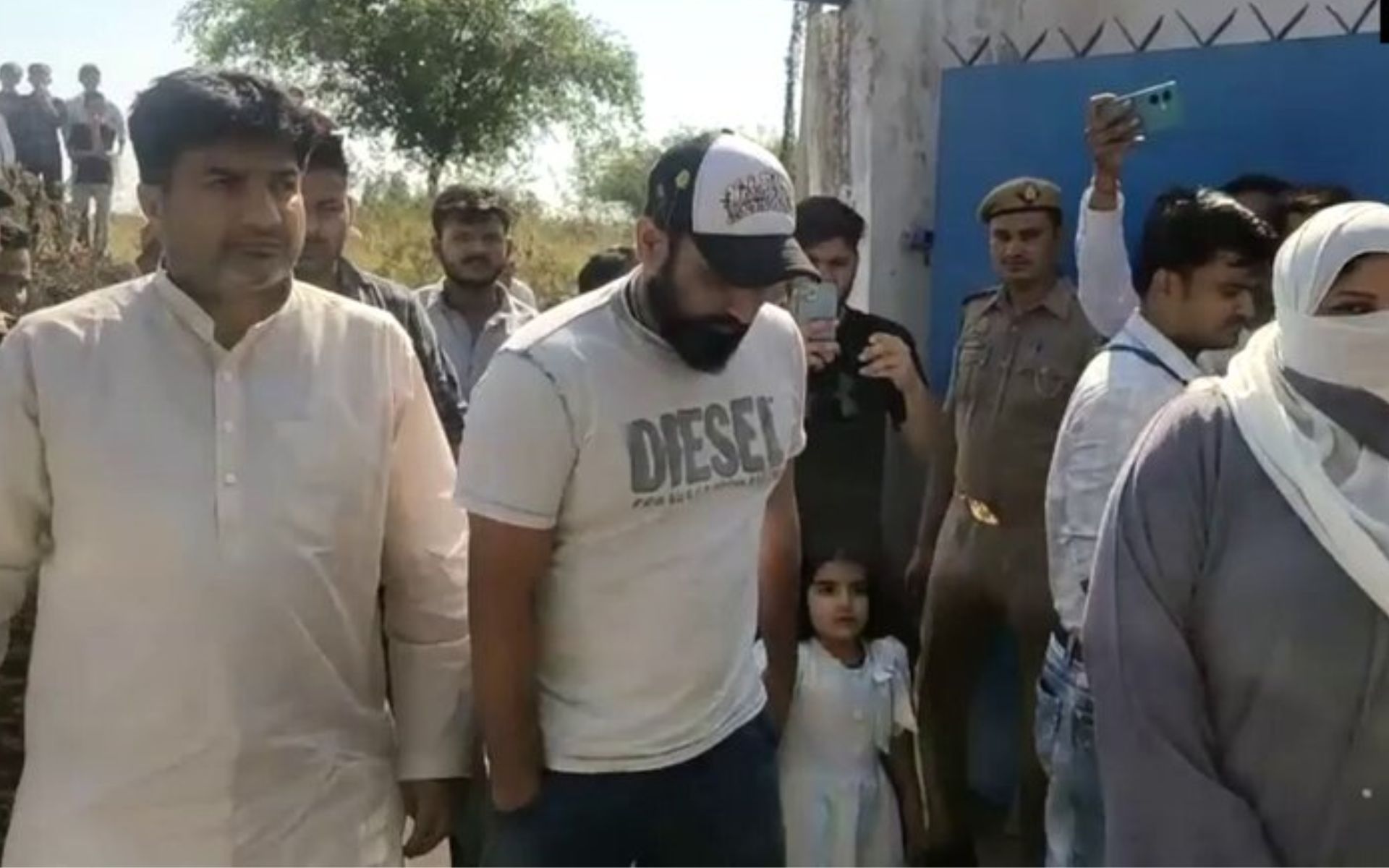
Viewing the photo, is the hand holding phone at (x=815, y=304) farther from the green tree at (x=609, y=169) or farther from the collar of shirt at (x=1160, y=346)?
the green tree at (x=609, y=169)

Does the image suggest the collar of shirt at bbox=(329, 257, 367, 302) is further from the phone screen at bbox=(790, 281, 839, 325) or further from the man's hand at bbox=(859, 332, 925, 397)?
the man's hand at bbox=(859, 332, 925, 397)

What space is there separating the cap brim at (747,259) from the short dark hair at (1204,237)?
3.52 feet

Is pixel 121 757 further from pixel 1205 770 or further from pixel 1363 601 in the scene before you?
pixel 1363 601

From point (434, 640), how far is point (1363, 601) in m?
1.23

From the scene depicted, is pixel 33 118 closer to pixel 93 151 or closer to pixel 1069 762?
pixel 93 151

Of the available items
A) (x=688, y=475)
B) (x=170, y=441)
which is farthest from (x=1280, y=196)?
(x=170, y=441)

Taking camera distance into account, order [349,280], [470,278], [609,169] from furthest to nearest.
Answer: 1. [609,169]
2. [470,278]
3. [349,280]

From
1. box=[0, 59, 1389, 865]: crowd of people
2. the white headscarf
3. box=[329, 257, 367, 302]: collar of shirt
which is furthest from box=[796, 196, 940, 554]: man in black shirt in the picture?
the white headscarf

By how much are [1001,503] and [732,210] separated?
211 centimetres

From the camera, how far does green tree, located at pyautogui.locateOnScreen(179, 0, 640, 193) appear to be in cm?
2147

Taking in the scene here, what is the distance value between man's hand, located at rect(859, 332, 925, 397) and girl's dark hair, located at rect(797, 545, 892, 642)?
440mm

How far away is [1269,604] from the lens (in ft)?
6.99

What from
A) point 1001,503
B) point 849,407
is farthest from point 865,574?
point 849,407

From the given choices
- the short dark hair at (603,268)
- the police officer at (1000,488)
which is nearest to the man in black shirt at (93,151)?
the short dark hair at (603,268)
